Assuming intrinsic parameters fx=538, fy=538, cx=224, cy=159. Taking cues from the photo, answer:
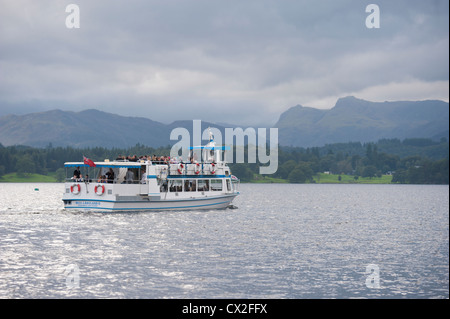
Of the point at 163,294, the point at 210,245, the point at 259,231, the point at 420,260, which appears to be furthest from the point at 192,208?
the point at 163,294

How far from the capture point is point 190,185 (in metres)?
73.9

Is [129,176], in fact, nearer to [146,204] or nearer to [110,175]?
[110,175]

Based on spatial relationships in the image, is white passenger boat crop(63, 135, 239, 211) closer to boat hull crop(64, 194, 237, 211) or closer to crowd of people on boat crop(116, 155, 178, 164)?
boat hull crop(64, 194, 237, 211)

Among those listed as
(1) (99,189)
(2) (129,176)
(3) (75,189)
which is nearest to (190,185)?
(2) (129,176)

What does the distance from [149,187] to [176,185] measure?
14.7ft

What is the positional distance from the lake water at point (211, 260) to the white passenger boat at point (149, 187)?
3561mm

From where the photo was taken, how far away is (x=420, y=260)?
41.1 m

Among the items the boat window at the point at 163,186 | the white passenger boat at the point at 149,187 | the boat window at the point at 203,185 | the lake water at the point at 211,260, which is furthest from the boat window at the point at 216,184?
the lake water at the point at 211,260

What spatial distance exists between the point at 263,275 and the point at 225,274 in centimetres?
240

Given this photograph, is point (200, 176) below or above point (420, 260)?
above

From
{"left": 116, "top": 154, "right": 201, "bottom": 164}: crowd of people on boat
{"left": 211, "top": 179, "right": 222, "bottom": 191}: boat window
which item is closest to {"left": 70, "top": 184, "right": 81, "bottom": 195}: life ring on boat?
{"left": 116, "top": 154, "right": 201, "bottom": 164}: crowd of people on boat

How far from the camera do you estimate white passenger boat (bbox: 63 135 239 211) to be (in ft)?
220

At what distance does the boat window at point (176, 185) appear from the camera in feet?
237
